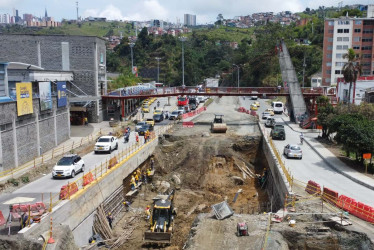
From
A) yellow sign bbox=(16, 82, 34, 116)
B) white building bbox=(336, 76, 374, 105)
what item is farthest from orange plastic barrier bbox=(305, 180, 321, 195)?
white building bbox=(336, 76, 374, 105)

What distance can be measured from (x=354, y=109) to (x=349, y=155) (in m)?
9.99

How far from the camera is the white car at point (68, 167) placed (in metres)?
28.5

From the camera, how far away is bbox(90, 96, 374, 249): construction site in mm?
20344

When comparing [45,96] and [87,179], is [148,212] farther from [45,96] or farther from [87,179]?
[45,96]

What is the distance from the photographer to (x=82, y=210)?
24297mm

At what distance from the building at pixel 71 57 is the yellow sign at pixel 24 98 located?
1999 cm

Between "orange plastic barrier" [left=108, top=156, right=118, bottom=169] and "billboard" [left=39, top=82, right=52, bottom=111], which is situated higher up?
"billboard" [left=39, top=82, right=52, bottom=111]

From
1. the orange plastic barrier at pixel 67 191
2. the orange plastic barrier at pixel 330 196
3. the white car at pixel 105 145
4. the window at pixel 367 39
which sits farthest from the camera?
the window at pixel 367 39

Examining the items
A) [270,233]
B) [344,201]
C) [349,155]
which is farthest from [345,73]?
[270,233]

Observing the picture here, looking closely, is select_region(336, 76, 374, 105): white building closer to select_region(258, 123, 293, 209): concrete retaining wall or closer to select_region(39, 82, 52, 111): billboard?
select_region(258, 123, 293, 209): concrete retaining wall

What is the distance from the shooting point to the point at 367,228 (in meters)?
19.8

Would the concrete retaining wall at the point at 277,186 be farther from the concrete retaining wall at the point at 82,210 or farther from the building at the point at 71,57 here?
the building at the point at 71,57

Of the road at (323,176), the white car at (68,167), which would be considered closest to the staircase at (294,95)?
the road at (323,176)

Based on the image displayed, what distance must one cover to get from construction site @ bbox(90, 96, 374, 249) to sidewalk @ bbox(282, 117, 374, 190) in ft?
17.2
